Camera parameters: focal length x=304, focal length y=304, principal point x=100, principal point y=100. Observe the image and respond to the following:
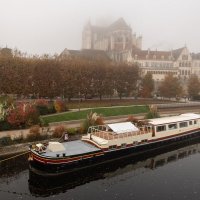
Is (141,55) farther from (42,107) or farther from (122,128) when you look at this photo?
(122,128)

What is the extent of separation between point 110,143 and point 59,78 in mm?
33024

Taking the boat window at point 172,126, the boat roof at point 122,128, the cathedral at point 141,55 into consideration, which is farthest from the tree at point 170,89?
→ the boat roof at point 122,128

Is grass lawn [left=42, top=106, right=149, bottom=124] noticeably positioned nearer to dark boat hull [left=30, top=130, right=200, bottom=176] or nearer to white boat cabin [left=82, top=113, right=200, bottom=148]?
white boat cabin [left=82, top=113, right=200, bottom=148]

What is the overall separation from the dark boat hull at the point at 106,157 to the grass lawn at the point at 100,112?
581 inches

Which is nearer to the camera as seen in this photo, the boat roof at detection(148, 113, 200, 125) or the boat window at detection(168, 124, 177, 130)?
the boat roof at detection(148, 113, 200, 125)

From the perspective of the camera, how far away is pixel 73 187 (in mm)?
29047

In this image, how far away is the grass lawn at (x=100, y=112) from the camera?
4976 centimetres

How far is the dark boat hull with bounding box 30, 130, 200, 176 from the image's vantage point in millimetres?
31344

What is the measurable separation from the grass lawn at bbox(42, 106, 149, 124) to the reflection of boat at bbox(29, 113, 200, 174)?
1133 centimetres

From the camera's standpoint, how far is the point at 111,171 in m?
33.8

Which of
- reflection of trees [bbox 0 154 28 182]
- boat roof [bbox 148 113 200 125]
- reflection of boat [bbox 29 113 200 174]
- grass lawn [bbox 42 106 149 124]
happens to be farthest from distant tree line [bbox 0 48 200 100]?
reflection of trees [bbox 0 154 28 182]

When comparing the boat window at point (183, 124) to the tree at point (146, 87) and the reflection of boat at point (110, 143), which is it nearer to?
the reflection of boat at point (110, 143)

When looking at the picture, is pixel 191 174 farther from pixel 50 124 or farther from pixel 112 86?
pixel 112 86

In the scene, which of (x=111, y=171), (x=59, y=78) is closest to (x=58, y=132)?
(x=111, y=171)
